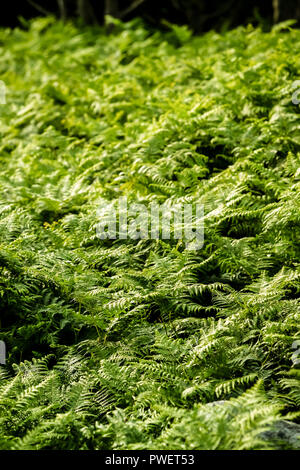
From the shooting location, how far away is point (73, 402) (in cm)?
329

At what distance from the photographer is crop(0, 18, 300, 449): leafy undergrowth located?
10.2ft

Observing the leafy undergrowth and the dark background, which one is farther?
the dark background

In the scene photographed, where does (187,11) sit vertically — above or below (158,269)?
above

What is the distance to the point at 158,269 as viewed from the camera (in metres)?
4.12

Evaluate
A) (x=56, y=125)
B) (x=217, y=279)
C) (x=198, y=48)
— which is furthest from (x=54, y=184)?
(x=198, y=48)

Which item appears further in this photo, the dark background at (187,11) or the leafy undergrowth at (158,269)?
the dark background at (187,11)

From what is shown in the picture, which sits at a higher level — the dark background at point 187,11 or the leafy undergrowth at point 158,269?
the dark background at point 187,11

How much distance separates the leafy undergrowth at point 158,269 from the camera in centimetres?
312

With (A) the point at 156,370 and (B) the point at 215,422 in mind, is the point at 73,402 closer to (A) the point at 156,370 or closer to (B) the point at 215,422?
(A) the point at 156,370

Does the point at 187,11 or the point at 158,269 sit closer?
the point at 158,269

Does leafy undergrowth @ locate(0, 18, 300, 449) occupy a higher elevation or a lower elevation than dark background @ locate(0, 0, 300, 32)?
lower
